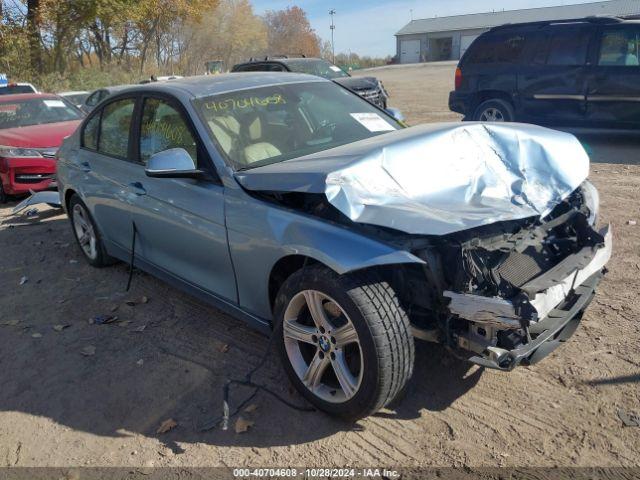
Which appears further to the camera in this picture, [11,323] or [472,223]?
[11,323]

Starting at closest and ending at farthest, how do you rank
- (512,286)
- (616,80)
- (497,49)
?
(512,286), (616,80), (497,49)

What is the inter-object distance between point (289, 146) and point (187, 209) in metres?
0.81

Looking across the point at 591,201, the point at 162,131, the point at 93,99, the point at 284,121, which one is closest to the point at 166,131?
the point at 162,131

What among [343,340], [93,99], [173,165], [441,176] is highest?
[173,165]

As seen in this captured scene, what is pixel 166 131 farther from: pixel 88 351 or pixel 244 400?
pixel 244 400

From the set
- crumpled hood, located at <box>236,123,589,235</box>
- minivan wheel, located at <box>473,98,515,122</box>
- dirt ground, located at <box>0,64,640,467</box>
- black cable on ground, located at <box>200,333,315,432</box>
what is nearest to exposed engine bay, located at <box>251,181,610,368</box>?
crumpled hood, located at <box>236,123,589,235</box>

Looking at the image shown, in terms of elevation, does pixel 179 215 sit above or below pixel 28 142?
above

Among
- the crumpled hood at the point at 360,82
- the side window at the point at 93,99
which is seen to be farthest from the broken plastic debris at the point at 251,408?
the side window at the point at 93,99

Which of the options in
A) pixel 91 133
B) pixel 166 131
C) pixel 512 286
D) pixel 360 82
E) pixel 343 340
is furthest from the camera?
pixel 360 82

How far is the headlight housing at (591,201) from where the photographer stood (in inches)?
136

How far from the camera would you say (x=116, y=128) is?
4750mm

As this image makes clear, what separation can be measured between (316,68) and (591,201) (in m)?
12.0

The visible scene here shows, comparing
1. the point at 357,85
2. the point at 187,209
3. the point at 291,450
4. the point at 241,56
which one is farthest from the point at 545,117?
the point at 241,56

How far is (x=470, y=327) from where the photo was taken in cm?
274
